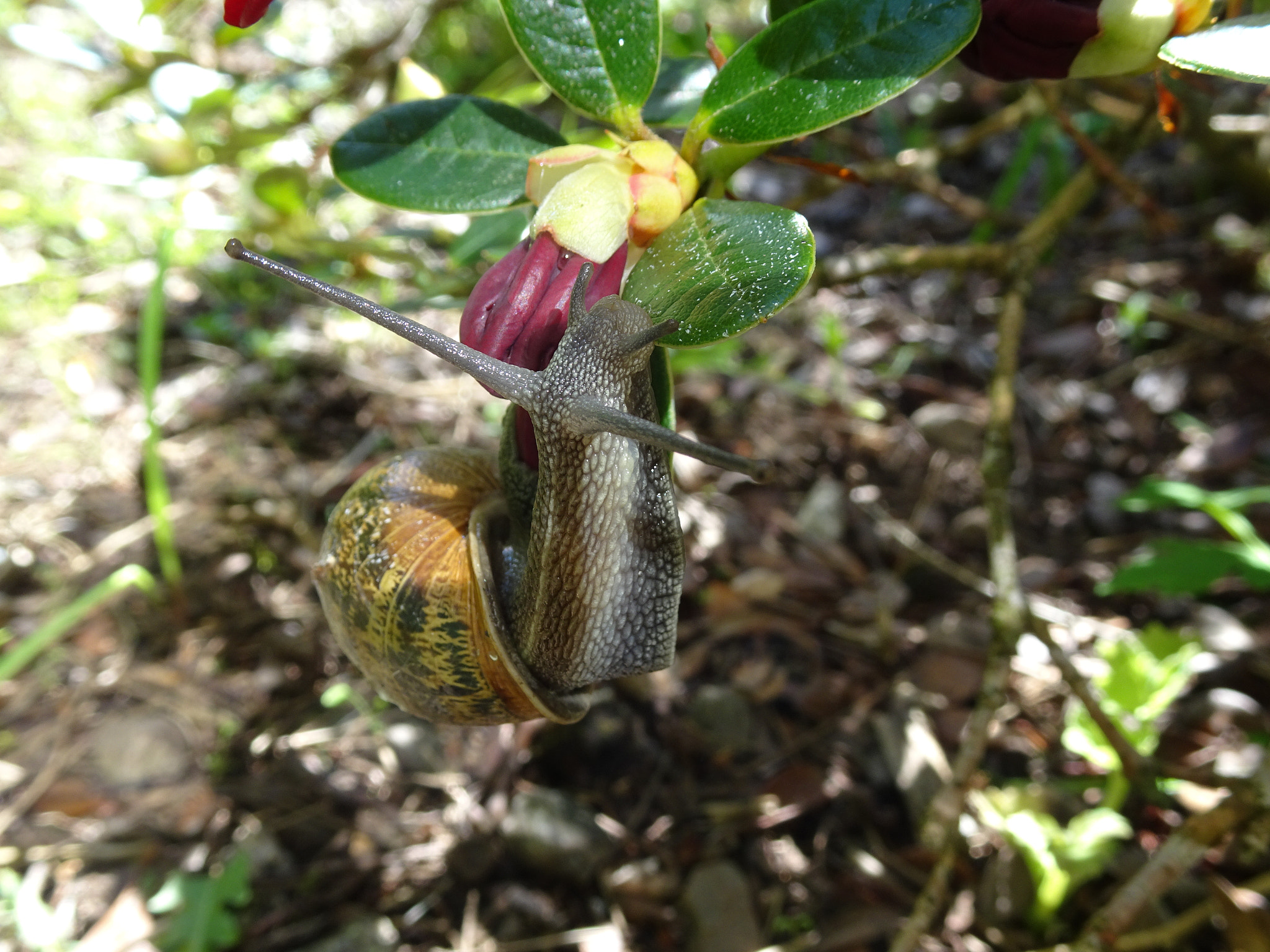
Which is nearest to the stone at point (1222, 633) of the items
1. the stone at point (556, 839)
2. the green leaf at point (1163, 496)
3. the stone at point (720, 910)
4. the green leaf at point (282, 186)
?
the green leaf at point (1163, 496)

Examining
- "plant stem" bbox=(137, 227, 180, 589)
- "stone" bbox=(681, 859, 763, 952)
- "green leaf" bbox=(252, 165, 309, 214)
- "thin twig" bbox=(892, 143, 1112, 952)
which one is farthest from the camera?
"plant stem" bbox=(137, 227, 180, 589)

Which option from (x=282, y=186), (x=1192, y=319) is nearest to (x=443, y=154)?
(x=282, y=186)

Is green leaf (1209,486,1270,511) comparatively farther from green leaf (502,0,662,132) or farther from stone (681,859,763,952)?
green leaf (502,0,662,132)

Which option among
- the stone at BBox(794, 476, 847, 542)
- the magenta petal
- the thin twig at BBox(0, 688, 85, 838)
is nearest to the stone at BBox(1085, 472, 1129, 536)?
the stone at BBox(794, 476, 847, 542)

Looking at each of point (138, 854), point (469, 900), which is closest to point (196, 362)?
point (138, 854)

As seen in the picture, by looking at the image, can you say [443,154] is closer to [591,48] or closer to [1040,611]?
[591,48]

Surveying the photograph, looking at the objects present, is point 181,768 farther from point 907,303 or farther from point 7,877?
point 907,303
